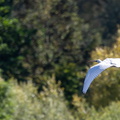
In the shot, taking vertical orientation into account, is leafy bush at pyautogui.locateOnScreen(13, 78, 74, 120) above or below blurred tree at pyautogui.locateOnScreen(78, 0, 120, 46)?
above

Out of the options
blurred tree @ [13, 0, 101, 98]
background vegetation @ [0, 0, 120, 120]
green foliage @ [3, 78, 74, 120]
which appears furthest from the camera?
blurred tree @ [13, 0, 101, 98]

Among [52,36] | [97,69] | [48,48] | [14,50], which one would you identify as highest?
[97,69]

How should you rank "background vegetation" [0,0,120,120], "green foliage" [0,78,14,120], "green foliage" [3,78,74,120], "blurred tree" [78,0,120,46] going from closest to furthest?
"green foliage" [0,78,14,120] < "green foliage" [3,78,74,120] < "background vegetation" [0,0,120,120] < "blurred tree" [78,0,120,46]

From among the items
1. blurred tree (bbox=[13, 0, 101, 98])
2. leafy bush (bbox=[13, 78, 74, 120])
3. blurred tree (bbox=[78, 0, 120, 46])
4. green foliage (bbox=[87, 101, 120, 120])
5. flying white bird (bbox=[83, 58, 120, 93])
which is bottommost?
blurred tree (bbox=[78, 0, 120, 46])

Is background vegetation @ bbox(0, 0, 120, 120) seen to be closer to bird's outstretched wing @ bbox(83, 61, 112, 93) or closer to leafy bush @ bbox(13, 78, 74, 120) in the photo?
leafy bush @ bbox(13, 78, 74, 120)

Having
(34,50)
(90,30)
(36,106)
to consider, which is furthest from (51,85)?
(90,30)

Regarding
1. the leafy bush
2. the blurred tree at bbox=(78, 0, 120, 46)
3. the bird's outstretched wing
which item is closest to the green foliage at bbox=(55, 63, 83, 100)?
the leafy bush

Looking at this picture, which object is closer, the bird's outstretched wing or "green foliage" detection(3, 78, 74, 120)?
the bird's outstretched wing

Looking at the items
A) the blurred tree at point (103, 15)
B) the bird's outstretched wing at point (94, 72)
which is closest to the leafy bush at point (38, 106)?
the bird's outstretched wing at point (94, 72)

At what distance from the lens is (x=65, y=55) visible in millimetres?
25672

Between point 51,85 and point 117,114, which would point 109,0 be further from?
point 117,114

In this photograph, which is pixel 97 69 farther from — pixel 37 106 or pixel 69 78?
pixel 69 78

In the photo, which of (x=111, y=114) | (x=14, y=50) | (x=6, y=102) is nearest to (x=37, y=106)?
(x=6, y=102)

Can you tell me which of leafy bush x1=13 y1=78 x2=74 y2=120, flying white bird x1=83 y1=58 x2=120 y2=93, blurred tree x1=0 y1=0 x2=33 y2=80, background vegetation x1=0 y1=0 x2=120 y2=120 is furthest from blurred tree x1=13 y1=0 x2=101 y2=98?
flying white bird x1=83 y1=58 x2=120 y2=93
